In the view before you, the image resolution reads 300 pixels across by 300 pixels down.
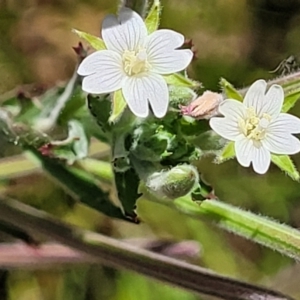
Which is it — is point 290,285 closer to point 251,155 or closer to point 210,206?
point 210,206

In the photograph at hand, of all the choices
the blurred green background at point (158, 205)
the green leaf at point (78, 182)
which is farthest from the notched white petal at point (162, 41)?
the blurred green background at point (158, 205)

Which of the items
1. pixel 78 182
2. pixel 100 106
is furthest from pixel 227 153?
pixel 78 182

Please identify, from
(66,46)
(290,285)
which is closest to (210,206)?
(290,285)

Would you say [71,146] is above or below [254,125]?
below

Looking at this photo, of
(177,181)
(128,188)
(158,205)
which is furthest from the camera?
(158,205)

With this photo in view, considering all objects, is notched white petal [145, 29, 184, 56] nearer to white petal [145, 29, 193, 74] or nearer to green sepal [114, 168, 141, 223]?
white petal [145, 29, 193, 74]

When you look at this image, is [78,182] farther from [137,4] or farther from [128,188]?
[137,4]

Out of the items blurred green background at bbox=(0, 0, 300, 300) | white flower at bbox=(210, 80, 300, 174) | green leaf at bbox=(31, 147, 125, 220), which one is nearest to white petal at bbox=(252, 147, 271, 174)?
white flower at bbox=(210, 80, 300, 174)
